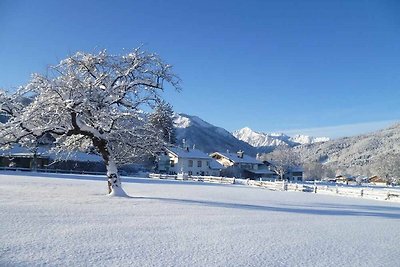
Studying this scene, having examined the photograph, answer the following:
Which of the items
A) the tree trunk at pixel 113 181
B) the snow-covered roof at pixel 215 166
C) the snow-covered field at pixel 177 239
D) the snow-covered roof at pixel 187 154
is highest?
the snow-covered roof at pixel 187 154

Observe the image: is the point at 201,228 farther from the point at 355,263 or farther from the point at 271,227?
the point at 355,263

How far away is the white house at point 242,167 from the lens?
90875 mm

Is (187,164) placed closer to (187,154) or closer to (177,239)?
(187,154)

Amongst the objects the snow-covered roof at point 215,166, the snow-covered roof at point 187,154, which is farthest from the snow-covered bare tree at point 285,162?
the snow-covered roof at point 187,154

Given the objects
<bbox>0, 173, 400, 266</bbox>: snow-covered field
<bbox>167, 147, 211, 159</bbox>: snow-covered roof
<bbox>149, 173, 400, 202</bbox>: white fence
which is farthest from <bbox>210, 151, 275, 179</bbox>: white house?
<bbox>0, 173, 400, 266</bbox>: snow-covered field

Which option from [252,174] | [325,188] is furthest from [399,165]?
[325,188]

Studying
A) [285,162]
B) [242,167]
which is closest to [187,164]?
[242,167]

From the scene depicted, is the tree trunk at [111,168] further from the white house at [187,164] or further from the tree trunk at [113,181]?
the white house at [187,164]

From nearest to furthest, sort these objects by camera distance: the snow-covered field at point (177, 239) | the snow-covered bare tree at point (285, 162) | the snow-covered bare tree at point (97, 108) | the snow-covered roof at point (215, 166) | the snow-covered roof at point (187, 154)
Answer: the snow-covered field at point (177, 239) < the snow-covered bare tree at point (97, 108) < the snow-covered roof at point (187, 154) < the snow-covered roof at point (215, 166) < the snow-covered bare tree at point (285, 162)

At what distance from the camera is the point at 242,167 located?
93562 millimetres

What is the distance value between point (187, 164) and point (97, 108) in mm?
64071

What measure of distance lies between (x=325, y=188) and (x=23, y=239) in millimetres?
38547

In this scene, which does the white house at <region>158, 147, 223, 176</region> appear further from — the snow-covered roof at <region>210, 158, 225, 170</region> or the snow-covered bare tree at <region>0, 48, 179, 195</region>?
the snow-covered bare tree at <region>0, 48, 179, 195</region>

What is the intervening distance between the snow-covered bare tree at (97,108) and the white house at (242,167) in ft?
227
